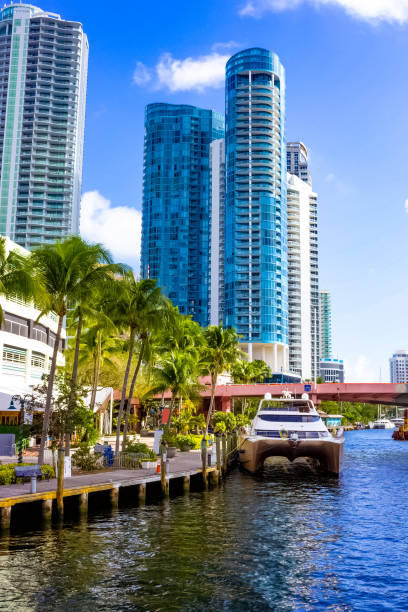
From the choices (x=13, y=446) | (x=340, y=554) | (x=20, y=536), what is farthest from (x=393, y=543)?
(x=13, y=446)

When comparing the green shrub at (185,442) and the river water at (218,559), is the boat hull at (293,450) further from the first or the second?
the green shrub at (185,442)

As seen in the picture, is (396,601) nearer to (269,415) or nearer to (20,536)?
(20,536)

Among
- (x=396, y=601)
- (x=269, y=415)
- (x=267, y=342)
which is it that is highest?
A: (x=267, y=342)

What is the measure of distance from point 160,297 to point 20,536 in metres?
22.5

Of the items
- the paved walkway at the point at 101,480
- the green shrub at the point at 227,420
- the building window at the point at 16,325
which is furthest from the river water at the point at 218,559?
the green shrub at the point at 227,420

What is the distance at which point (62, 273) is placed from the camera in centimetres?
3325

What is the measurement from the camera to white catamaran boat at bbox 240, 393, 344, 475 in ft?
142

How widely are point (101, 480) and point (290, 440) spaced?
15948 mm

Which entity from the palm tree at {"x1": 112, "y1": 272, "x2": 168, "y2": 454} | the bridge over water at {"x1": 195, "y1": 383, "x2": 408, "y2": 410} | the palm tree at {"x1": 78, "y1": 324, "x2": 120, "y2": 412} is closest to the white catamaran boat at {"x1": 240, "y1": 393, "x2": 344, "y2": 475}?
the palm tree at {"x1": 112, "y1": 272, "x2": 168, "y2": 454}

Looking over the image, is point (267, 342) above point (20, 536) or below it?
above

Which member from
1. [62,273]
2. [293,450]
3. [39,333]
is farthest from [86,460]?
[39,333]

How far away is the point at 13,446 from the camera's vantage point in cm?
4256

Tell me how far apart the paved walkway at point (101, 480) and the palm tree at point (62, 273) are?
3.08 meters

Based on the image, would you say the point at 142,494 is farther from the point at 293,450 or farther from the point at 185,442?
the point at 185,442
